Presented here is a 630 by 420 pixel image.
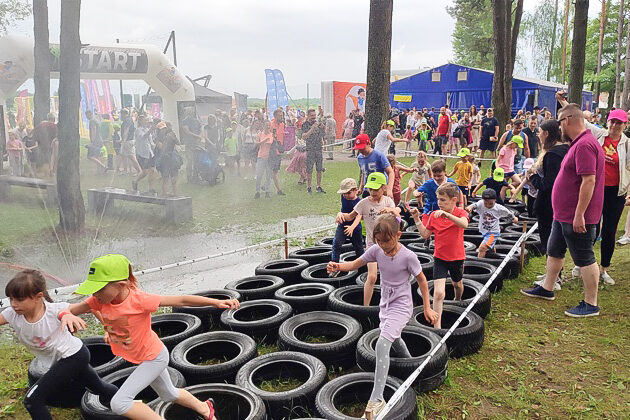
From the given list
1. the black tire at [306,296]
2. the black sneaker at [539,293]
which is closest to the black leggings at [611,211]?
the black sneaker at [539,293]

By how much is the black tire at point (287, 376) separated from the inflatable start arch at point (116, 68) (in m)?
11.9

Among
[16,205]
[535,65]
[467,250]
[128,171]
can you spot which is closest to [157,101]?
[128,171]

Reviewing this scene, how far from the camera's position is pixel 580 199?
17.4 feet

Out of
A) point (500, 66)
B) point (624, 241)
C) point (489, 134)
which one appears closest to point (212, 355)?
point (624, 241)

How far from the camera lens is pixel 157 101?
1248 inches

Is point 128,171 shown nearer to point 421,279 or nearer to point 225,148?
point 225,148

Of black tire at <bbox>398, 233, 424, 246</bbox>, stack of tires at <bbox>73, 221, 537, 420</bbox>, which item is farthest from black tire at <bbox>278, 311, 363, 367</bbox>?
black tire at <bbox>398, 233, 424, 246</bbox>

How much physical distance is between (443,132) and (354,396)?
787 inches

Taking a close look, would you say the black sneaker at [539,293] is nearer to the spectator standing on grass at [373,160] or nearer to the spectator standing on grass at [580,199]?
the spectator standing on grass at [580,199]

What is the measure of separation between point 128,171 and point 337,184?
8430 millimetres

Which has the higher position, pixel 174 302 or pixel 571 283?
pixel 174 302

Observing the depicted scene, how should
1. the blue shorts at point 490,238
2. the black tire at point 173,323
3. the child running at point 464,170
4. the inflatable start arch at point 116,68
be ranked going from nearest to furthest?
the black tire at point 173,323 < the blue shorts at point 490,238 < the child running at point 464,170 < the inflatable start arch at point 116,68

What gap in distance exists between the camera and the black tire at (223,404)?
378 centimetres

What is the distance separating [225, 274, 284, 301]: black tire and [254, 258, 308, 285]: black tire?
17 cm
